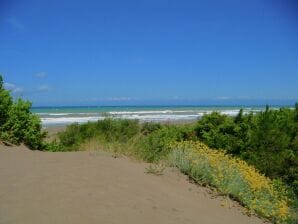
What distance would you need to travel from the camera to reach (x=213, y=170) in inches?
380

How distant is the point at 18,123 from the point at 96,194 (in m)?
5.40

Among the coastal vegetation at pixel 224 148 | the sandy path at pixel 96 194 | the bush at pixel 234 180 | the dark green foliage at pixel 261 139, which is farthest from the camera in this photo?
the dark green foliage at pixel 261 139

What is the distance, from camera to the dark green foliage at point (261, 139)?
12.1 m

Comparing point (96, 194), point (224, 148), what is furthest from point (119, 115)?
point (96, 194)

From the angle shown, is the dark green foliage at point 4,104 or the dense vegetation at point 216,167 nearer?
the dense vegetation at point 216,167

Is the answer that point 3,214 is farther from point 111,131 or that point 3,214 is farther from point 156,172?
point 111,131

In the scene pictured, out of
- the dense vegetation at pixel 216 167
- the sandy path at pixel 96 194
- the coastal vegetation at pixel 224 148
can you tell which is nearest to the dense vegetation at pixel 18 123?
the coastal vegetation at pixel 224 148

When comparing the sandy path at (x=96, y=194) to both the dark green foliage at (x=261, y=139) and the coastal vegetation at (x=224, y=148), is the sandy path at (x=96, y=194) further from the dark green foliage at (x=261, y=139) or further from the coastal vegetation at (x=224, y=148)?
the dark green foliage at (x=261, y=139)

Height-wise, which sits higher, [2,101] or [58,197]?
[2,101]

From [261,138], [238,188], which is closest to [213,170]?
[238,188]

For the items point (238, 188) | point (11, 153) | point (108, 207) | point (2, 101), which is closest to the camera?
point (108, 207)

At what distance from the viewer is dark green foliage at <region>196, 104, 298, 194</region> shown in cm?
1205

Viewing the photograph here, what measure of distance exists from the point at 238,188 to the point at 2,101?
6.06 metres

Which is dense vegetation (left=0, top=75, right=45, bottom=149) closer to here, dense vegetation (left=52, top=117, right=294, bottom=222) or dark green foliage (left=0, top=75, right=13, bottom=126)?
dark green foliage (left=0, top=75, right=13, bottom=126)
